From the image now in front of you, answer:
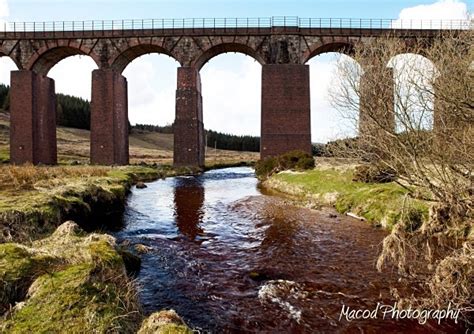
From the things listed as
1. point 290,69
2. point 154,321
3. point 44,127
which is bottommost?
point 154,321

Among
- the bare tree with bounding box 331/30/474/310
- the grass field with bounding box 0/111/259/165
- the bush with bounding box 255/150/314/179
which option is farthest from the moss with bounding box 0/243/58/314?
the grass field with bounding box 0/111/259/165

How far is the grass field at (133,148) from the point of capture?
171ft

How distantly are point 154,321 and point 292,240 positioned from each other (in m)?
6.42

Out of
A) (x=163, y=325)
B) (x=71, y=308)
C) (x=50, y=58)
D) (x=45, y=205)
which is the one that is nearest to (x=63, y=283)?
(x=71, y=308)

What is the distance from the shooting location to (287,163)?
26719 mm

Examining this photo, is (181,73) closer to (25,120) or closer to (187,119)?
(187,119)

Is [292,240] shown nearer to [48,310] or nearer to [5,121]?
[48,310]

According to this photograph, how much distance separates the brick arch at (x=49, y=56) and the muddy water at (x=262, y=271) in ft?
94.6

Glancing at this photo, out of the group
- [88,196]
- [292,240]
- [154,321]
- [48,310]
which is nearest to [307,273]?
[292,240]

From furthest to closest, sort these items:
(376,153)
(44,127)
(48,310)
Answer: (44,127) < (376,153) < (48,310)

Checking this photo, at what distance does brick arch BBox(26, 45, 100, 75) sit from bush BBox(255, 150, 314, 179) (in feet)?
65.1

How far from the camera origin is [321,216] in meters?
13.5

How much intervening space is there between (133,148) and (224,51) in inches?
1751

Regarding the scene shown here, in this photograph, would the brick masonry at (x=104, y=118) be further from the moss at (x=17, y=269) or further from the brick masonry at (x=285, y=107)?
the moss at (x=17, y=269)
